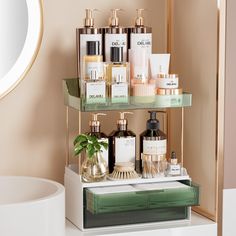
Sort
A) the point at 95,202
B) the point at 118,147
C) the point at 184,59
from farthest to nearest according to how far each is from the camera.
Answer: the point at 184,59 → the point at 118,147 → the point at 95,202

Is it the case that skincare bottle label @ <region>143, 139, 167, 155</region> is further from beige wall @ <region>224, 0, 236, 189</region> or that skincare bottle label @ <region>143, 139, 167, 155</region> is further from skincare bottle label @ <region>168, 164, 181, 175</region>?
beige wall @ <region>224, 0, 236, 189</region>

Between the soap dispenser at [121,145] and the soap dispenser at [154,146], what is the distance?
4 cm

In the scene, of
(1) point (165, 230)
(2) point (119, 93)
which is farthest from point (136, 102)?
(1) point (165, 230)

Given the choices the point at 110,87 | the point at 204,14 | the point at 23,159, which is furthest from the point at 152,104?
the point at 23,159

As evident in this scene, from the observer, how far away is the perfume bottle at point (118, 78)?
212cm

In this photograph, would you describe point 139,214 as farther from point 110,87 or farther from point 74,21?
point 74,21

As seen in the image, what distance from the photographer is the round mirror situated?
221 centimetres

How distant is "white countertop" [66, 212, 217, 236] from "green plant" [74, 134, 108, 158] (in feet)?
0.77

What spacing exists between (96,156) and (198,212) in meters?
0.42

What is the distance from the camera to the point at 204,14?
2209 millimetres

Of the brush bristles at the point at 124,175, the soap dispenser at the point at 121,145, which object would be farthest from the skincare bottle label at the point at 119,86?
the brush bristles at the point at 124,175

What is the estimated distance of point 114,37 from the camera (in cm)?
220

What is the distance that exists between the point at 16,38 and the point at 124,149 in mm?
483

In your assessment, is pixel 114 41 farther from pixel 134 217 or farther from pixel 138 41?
pixel 134 217
